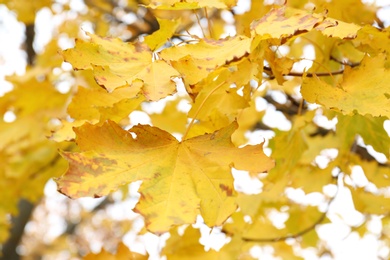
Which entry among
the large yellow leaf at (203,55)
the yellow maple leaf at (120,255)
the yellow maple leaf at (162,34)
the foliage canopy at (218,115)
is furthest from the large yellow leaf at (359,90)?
the yellow maple leaf at (120,255)

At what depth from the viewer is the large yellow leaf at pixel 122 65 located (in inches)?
20.7

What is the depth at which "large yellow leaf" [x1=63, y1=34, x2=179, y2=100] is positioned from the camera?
0.53 meters

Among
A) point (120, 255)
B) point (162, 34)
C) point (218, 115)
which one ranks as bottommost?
point (120, 255)

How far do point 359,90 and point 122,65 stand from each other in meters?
0.27

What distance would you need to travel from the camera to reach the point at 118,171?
0.54 meters

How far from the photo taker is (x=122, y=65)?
0.56 meters

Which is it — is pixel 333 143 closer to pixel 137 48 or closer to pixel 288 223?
pixel 288 223

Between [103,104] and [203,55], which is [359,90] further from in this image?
[103,104]

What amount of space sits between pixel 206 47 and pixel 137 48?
3.9 inches

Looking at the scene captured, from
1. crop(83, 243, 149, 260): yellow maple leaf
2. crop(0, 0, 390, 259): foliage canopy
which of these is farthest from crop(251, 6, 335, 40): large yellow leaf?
crop(83, 243, 149, 260): yellow maple leaf

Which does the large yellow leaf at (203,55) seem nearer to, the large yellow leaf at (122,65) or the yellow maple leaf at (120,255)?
the large yellow leaf at (122,65)

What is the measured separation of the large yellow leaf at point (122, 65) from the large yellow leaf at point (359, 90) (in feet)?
0.53

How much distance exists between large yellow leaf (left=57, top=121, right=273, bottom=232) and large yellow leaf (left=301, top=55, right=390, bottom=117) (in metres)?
0.09

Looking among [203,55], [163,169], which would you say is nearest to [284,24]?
[203,55]
